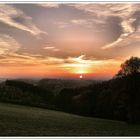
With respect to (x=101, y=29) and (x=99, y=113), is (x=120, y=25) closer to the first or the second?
(x=101, y=29)

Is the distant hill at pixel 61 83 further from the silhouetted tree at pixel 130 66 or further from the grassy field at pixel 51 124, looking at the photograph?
the silhouetted tree at pixel 130 66

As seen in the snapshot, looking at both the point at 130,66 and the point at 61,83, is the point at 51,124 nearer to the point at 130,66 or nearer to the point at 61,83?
the point at 61,83

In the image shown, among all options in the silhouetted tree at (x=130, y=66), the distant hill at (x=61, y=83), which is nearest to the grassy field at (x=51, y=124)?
the distant hill at (x=61, y=83)

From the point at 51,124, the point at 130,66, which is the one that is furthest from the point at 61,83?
the point at 130,66

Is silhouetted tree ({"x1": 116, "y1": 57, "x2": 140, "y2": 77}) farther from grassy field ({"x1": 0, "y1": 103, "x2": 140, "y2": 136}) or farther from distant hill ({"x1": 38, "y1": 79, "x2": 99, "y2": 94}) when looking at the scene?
grassy field ({"x1": 0, "y1": 103, "x2": 140, "y2": 136})

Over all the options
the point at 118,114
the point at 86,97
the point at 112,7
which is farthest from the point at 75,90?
the point at 112,7

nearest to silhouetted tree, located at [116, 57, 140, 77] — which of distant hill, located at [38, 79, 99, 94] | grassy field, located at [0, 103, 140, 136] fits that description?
distant hill, located at [38, 79, 99, 94]
